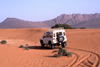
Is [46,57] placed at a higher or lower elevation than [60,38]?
lower

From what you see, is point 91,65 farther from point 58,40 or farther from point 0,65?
point 58,40

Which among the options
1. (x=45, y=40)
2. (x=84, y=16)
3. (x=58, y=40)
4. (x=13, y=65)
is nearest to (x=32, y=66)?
(x=13, y=65)

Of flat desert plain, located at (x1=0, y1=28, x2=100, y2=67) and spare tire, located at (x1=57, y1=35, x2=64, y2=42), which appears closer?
flat desert plain, located at (x1=0, y1=28, x2=100, y2=67)

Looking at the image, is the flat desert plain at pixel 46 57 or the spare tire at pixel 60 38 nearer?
the flat desert plain at pixel 46 57

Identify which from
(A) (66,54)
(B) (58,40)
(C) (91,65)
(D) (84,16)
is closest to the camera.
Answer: (C) (91,65)

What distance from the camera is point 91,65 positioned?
23.2ft

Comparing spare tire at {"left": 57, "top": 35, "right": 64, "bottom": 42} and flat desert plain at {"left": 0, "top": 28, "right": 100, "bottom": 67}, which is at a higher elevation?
spare tire at {"left": 57, "top": 35, "right": 64, "bottom": 42}

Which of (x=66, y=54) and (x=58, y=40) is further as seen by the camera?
(x=58, y=40)

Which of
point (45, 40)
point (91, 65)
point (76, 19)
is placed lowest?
point (91, 65)

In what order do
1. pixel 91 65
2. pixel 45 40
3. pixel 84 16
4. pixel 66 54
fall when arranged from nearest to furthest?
pixel 91 65, pixel 66 54, pixel 45 40, pixel 84 16

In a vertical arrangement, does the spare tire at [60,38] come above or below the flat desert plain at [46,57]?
above

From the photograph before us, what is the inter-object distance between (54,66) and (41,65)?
776mm

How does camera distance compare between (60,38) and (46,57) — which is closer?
(46,57)

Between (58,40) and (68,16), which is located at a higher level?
(68,16)
